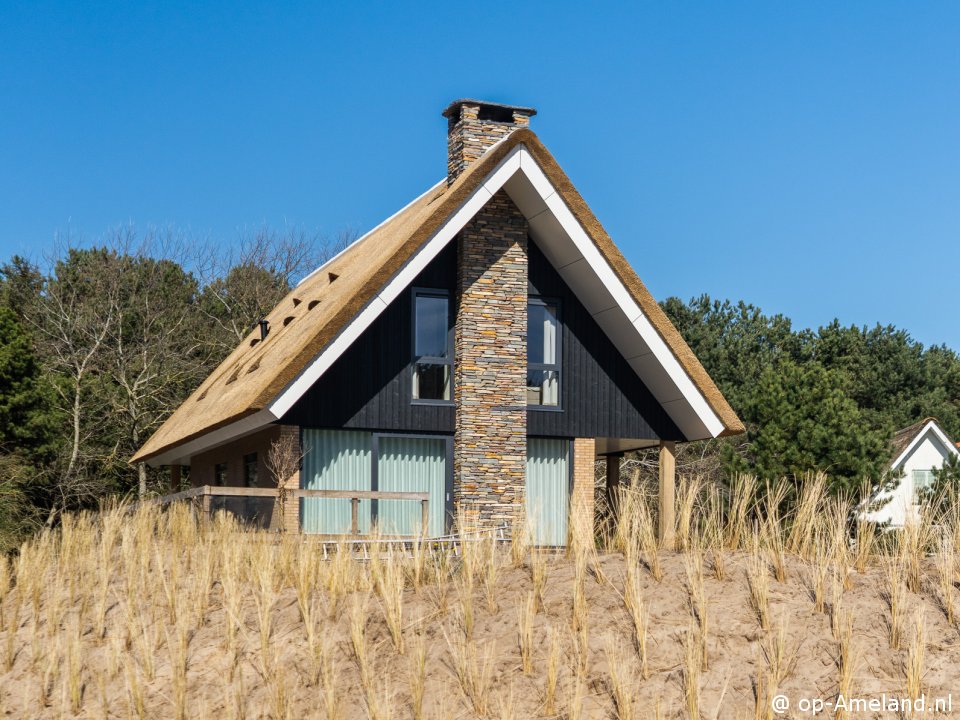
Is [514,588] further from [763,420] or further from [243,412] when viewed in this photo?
[763,420]

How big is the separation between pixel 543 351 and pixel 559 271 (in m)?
1.31

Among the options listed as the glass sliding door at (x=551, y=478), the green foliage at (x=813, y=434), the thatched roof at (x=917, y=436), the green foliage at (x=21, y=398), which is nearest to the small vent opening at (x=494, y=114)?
the glass sliding door at (x=551, y=478)

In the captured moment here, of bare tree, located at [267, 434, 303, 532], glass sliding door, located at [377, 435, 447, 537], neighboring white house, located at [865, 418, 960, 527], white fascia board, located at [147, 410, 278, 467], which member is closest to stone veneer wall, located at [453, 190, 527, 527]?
glass sliding door, located at [377, 435, 447, 537]

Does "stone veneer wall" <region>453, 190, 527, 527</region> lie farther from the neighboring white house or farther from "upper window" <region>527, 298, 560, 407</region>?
the neighboring white house

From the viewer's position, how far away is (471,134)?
20.6 meters

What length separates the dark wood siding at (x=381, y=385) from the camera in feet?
60.8

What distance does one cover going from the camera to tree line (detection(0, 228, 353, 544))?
1160 inches

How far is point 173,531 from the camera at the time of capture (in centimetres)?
1614

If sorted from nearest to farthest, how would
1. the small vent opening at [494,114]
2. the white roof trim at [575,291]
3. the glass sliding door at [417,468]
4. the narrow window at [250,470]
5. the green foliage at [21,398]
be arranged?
the white roof trim at [575,291]
the glass sliding door at [417,468]
the small vent opening at [494,114]
the narrow window at [250,470]
the green foliage at [21,398]

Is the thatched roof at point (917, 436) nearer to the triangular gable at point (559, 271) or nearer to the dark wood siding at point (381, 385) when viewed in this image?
the triangular gable at point (559, 271)

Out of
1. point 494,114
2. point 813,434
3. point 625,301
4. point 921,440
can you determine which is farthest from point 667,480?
point 921,440

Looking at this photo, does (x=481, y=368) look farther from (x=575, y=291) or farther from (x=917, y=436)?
(x=917, y=436)

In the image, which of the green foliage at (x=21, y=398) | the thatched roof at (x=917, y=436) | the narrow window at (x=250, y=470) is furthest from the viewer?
the thatched roof at (x=917, y=436)

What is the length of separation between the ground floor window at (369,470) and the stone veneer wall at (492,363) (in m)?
0.38
